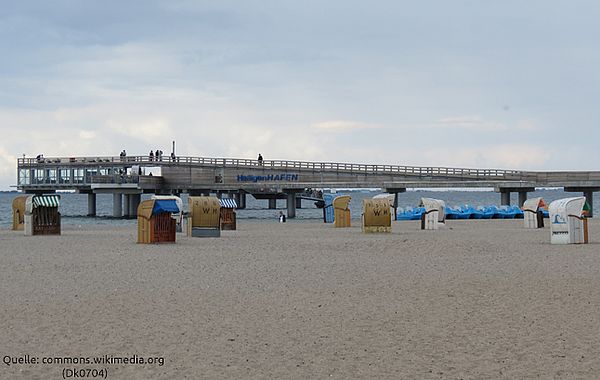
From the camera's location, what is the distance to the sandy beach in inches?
339

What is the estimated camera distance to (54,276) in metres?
16.4

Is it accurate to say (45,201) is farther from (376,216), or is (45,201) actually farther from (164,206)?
(376,216)

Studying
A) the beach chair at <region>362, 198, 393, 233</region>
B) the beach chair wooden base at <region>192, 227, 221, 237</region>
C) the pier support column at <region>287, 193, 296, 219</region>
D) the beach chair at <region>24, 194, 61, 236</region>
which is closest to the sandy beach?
the beach chair wooden base at <region>192, 227, 221, 237</region>

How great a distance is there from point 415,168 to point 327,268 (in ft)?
167

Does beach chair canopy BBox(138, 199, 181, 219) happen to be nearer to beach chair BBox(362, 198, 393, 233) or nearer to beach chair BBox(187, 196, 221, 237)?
beach chair BBox(187, 196, 221, 237)

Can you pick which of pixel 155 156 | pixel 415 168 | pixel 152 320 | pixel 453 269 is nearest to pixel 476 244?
pixel 453 269

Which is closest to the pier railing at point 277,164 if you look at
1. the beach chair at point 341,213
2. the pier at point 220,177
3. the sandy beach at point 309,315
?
the pier at point 220,177

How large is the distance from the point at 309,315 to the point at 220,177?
59.8 metres

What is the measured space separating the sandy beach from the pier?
46025 mm

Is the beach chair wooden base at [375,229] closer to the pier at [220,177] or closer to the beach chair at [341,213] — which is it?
the beach chair at [341,213]

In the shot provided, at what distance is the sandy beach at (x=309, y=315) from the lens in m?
8.60

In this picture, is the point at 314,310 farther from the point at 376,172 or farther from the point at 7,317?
the point at 376,172

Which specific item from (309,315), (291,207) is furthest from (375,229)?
(291,207)

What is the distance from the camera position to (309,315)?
11.6 metres
